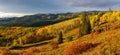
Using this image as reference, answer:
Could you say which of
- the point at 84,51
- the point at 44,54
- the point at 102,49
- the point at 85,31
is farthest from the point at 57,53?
the point at 85,31

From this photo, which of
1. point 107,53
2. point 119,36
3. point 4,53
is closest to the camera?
point 107,53

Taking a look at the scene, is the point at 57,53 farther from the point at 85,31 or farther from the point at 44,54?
the point at 85,31

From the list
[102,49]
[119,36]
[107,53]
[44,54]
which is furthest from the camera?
[44,54]

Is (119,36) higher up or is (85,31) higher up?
(119,36)

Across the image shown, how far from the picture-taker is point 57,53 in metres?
63.8

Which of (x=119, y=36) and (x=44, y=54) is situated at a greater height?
(x=119, y=36)

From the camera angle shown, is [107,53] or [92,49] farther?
[92,49]

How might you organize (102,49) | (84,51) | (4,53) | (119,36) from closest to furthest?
1. (102,49)
2. (84,51)
3. (119,36)
4. (4,53)

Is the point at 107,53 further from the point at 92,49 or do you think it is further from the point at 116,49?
the point at 92,49

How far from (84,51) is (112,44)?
619 cm

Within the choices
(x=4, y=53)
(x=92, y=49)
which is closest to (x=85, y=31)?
(x=4, y=53)

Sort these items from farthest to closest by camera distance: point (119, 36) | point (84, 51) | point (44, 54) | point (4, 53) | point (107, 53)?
point (4, 53)
point (44, 54)
point (119, 36)
point (84, 51)
point (107, 53)

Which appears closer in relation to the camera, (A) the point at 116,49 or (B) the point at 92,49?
(A) the point at 116,49

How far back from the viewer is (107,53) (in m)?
49.1
